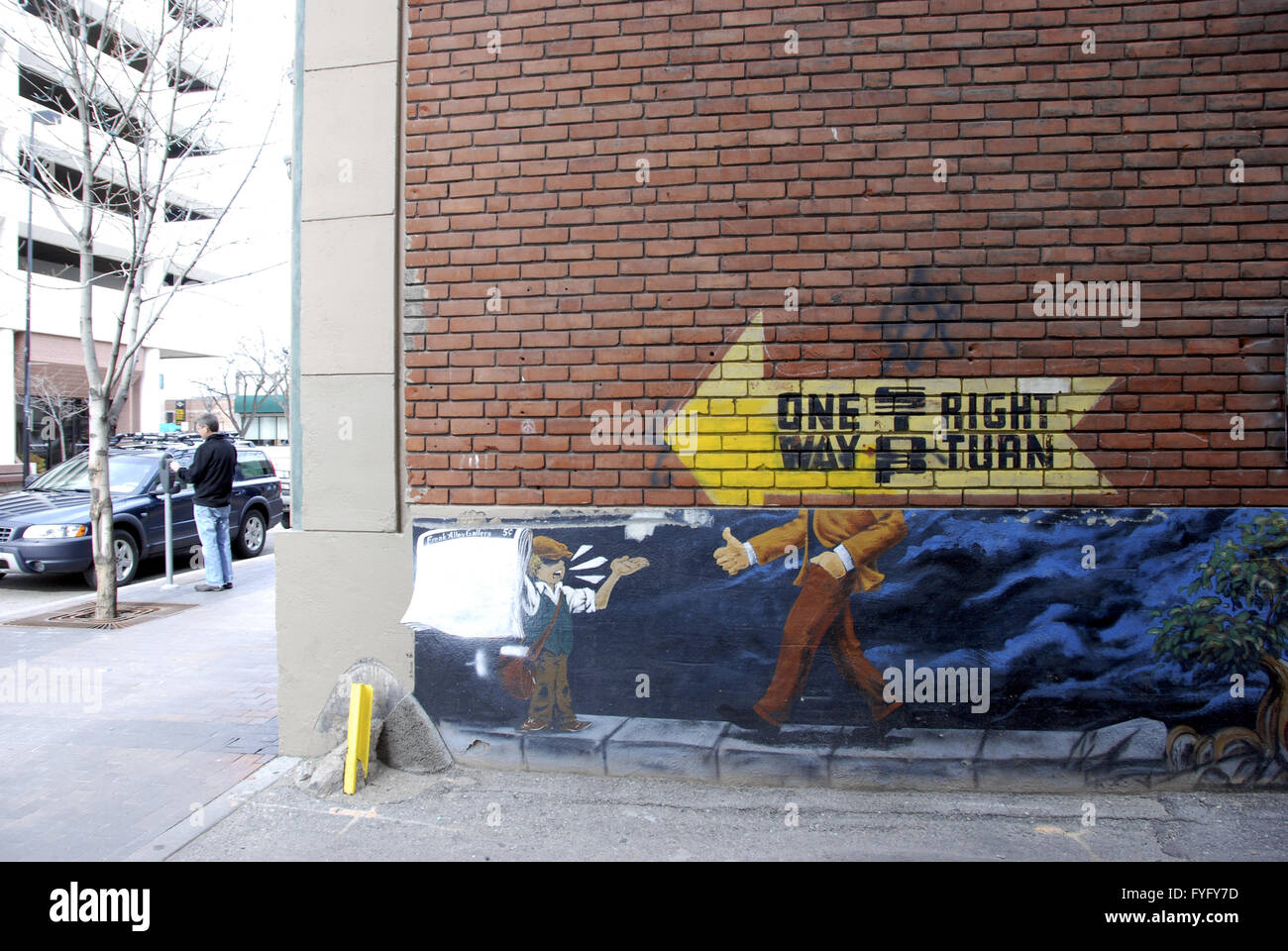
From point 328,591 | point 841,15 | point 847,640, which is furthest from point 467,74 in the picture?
point 847,640

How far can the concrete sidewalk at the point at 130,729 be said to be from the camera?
409 cm

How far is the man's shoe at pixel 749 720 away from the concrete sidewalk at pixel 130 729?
2.80 meters

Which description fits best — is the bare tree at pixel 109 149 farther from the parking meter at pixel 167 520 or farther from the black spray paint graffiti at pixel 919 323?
the black spray paint graffiti at pixel 919 323

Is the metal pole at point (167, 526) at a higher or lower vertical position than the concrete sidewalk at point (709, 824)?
higher

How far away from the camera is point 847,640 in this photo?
4.47m

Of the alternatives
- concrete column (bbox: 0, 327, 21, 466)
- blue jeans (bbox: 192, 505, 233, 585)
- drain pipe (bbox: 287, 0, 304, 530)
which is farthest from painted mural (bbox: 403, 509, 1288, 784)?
concrete column (bbox: 0, 327, 21, 466)

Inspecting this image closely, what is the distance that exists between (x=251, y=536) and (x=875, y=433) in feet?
37.7

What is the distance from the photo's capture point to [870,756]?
442 centimetres

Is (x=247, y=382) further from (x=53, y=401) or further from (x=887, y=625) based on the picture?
(x=887, y=625)

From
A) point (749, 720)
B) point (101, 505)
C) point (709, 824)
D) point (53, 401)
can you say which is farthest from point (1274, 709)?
point (53, 401)

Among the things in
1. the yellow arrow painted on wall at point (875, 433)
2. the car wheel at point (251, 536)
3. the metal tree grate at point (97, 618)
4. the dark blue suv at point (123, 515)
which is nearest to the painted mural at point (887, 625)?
the yellow arrow painted on wall at point (875, 433)

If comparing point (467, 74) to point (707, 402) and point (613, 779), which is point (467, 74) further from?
point (613, 779)

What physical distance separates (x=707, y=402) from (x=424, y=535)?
184 cm

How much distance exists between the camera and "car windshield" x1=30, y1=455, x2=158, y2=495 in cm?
1097
